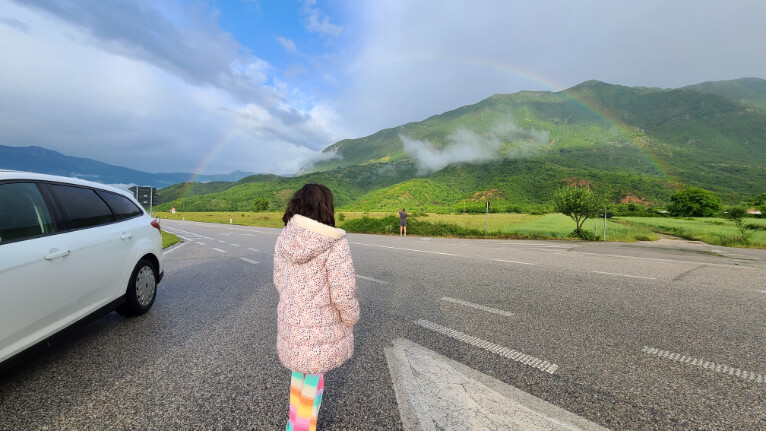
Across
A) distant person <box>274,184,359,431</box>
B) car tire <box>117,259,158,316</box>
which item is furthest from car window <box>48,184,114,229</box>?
distant person <box>274,184,359,431</box>

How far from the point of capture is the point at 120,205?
438 centimetres

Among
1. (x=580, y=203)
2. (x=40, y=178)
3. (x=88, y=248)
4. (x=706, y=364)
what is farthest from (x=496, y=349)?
(x=580, y=203)

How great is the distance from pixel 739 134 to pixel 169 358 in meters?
246

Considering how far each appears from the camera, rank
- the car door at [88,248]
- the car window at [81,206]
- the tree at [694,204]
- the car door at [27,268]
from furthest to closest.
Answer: the tree at [694,204] < the car window at [81,206] < the car door at [88,248] < the car door at [27,268]

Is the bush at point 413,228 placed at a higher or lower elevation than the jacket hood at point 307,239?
lower

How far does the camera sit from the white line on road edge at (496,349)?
3.08 m

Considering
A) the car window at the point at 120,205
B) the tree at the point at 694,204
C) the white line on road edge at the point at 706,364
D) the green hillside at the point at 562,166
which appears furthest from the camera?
the green hillside at the point at 562,166

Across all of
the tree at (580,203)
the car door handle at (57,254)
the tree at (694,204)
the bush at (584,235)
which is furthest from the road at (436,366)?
the tree at (694,204)

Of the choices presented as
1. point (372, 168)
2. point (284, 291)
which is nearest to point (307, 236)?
point (284, 291)

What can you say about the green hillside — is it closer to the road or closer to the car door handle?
the road

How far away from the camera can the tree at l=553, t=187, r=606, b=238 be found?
22078 mm

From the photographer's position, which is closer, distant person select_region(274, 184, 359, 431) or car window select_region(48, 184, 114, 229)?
distant person select_region(274, 184, 359, 431)

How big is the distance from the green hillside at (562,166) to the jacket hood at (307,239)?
74.7 meters

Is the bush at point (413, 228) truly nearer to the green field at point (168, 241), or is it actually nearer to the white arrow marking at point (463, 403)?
the green field at point (168, 241)
